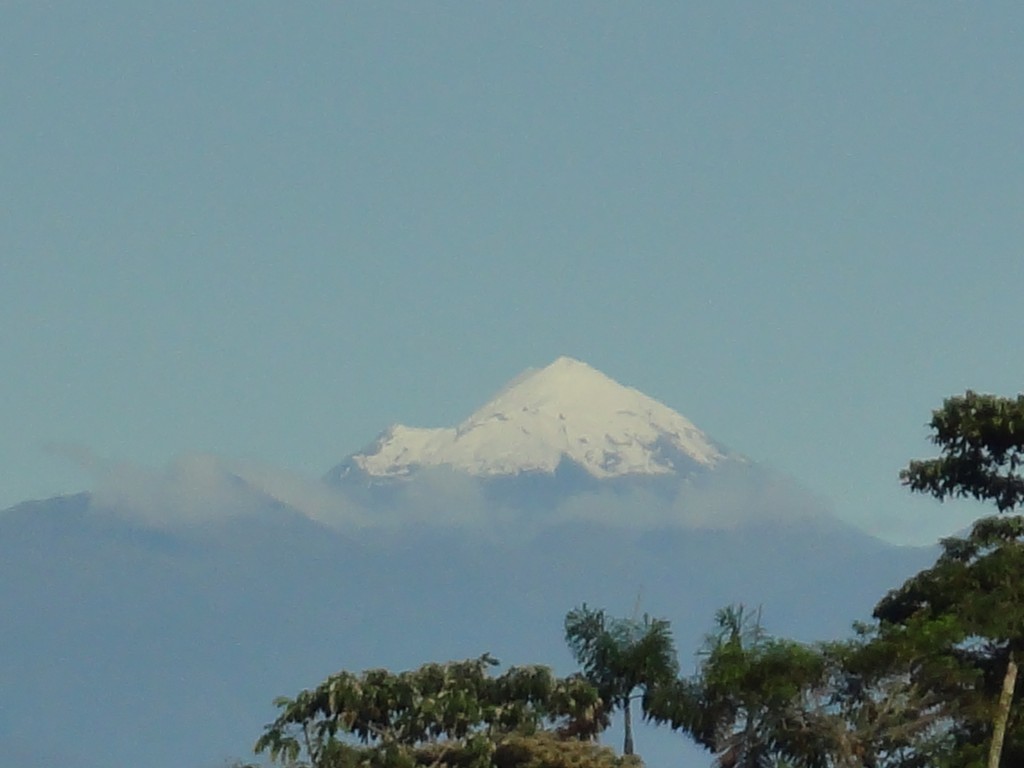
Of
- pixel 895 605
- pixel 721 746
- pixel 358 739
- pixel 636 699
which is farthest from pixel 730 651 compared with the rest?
pixel 358 739

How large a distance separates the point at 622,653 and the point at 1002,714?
52.6 feet

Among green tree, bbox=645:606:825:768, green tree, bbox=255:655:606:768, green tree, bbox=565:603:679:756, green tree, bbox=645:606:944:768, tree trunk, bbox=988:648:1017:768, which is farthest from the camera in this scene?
green tree, bbox=255:655:606:768

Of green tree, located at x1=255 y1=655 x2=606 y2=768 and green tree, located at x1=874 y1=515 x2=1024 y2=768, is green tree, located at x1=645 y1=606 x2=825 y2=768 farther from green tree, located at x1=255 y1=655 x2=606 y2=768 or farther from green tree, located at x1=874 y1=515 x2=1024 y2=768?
green tree, located at x1=255 y1=655 x2=606 y2=768

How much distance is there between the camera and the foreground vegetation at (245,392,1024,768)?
6097 centimetres

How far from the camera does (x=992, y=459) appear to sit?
65.7 metres

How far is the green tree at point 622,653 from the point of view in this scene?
237ft

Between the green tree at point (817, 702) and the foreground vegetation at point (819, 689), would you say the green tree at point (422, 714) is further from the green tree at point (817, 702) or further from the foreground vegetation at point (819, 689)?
the green tree at point (817, 702)

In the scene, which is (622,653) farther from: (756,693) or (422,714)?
(756,693)

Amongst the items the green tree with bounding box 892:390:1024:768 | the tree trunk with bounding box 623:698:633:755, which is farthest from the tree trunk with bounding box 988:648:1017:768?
the tree trunk with bounding box 623:698:633:755

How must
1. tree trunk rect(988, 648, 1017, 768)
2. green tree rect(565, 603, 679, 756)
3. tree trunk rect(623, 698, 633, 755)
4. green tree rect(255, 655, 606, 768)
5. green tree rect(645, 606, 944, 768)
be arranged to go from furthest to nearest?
1. green tree rect(255, 655, 606, 768)
2. green tree rect(565, 603, 679, 756)
3. tree trunk rect(623, 698, 633, 755)
4. green tree rect(645, 606, 944, 768)
5. tree trunk rect(988, 648, 1017, 768)

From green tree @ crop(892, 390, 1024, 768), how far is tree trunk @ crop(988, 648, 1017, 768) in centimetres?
3

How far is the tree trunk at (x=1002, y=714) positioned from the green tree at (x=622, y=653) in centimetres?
1293

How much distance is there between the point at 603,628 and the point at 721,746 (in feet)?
31.3

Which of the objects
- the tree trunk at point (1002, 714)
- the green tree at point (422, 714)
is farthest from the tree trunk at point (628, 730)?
the tree trunk at point (1002, 714)
